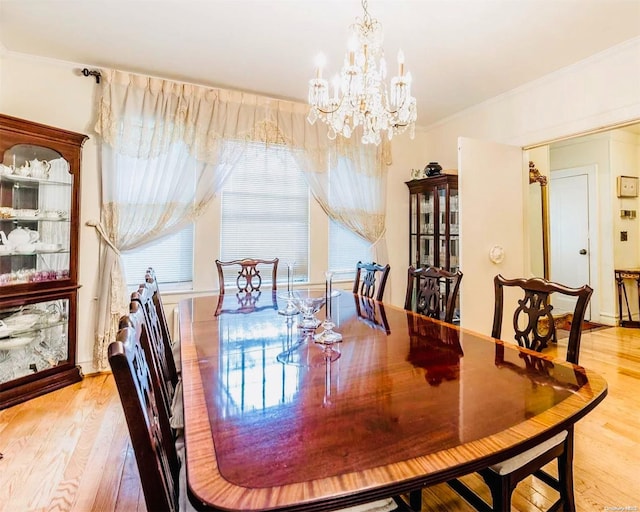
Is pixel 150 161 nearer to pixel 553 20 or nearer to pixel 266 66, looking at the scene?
pixel 266 66

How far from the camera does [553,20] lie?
2277 mm

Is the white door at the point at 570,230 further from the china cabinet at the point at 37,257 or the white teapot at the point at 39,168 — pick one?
the white teapot at the point at 39,168

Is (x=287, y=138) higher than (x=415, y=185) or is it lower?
higher

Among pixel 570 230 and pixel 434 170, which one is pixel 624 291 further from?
pixel 434 170

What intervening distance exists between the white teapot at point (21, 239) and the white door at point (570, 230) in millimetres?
6071

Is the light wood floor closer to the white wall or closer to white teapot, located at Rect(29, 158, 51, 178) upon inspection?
the white wall

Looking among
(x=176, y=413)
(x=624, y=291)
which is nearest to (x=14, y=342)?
(x=176, y=413)

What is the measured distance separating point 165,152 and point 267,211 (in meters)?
1.09

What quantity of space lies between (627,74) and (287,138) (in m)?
2.83

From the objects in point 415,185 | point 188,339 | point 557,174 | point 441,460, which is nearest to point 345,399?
point 441,460

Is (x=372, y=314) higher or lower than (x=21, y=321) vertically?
higher

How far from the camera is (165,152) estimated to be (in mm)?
3082

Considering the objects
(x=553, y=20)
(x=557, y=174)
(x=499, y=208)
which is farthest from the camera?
(x=557, y=174)

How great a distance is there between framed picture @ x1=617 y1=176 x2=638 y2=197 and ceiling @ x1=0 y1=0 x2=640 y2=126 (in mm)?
2741
